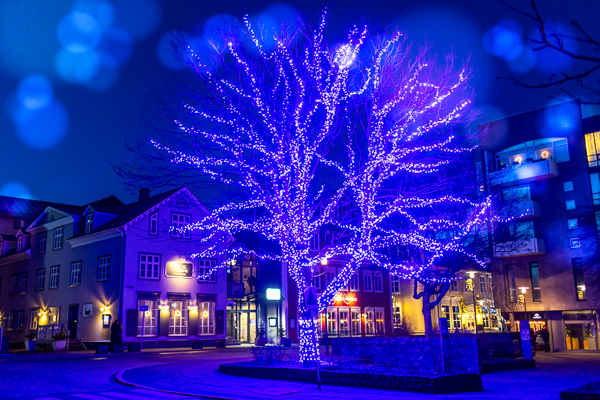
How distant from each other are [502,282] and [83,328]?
1132 inches

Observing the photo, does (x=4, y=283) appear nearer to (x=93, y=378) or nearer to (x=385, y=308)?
(x=385, y=308)

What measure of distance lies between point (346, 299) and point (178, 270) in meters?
16.0

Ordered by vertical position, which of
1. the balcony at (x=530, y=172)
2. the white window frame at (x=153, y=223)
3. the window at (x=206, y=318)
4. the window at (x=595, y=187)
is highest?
the balcony at (x=530, y=172)

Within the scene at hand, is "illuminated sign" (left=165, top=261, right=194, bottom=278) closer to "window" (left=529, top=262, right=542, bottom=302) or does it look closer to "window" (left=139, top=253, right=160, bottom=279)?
"window" (left=139, top=253, right=160, bottom=279)

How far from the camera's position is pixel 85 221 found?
40.4 metres

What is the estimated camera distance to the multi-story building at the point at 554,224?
35.6m

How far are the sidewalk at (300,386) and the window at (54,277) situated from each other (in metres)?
26.5

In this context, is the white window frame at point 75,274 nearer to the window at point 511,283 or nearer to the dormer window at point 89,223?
the dormer window at point 89,223

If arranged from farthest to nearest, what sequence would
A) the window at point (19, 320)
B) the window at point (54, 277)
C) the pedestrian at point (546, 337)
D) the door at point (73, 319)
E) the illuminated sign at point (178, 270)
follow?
the window at point (19, 320)
the window at point (54, 277)
the door at point (73, 319)
the illuminated sign at point (178, 270)
the pedestrian at point (546, 337)

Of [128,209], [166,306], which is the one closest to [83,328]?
[166,306]

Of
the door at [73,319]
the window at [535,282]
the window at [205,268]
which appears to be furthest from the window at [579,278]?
the door at [73,319]

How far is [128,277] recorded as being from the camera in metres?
35.2

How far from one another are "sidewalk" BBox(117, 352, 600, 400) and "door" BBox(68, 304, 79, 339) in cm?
2219

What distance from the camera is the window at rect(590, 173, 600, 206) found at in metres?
35.7
